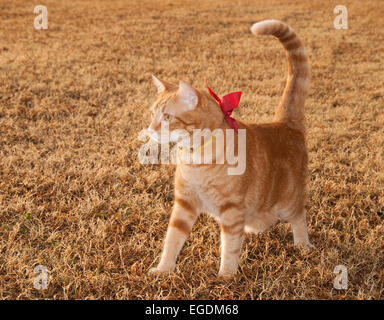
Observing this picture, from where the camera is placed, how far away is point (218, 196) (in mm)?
2184

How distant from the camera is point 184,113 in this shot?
200cm

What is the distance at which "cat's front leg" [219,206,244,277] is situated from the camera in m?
2.21

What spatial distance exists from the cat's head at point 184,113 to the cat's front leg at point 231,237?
0.55m

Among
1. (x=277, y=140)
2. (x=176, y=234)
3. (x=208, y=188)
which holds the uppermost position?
(x=277, y=140)

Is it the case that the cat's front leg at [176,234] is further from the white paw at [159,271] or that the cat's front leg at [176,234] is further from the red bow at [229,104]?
the red bow at [229,104]

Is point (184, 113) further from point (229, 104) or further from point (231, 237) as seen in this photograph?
point (231, 237)

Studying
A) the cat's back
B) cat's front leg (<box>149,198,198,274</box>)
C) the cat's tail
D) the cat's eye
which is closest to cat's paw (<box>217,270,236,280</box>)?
cat's front leg (<box>149,198,198,274</box>)

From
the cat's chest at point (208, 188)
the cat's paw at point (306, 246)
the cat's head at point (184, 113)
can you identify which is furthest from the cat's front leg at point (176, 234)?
the cat's paw at point (306, 246)

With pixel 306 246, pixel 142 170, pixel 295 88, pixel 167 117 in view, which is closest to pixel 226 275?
pixel 306 246

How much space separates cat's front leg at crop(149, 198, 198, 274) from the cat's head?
0.53 m

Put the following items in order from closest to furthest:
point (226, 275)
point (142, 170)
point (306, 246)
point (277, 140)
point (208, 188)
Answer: point (208, 188) < point (226, 275) < point (277, 140) < point (306, 246) < point (142, 170)

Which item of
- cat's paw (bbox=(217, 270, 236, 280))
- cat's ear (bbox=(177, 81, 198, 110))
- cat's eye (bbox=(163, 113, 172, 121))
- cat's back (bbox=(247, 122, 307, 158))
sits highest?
cat's ear (bbox=(177, 81, 198, 110))

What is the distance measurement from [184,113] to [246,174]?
0.56 metres

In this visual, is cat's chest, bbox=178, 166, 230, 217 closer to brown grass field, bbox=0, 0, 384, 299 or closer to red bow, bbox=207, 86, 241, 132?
red bow, bbox=207, 86, 241, 132
